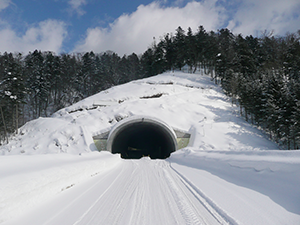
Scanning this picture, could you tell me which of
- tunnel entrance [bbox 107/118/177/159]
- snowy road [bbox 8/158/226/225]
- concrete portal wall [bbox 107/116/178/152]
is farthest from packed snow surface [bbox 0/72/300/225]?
tunnel entrance [bbox 107/118/177/159]

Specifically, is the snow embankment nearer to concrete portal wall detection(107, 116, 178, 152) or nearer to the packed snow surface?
the packed snow surface

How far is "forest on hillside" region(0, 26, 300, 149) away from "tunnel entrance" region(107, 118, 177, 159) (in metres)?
13.6

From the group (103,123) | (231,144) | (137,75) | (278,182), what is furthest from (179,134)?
(137,75)

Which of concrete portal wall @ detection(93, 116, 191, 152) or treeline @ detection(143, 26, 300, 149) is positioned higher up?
treeline @ detection(143, 26, 300, 149)

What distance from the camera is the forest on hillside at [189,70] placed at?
2359cm

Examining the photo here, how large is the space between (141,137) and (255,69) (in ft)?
106

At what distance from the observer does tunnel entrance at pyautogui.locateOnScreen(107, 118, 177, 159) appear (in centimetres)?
2164

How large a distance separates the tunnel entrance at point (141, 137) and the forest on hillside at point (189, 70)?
1365cm

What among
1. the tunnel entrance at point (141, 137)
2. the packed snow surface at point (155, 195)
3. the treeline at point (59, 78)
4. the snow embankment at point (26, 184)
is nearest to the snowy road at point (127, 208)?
the packed snow surface at point (155, 195)

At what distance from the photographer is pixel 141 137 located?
105 ft

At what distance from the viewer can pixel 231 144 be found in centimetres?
2177

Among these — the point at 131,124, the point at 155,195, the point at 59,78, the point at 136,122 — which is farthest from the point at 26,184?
the point at 59,78

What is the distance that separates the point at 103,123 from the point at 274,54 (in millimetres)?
48181

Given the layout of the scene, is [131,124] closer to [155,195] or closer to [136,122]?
[136,122]
